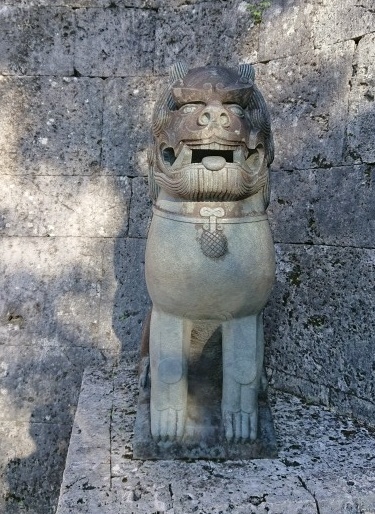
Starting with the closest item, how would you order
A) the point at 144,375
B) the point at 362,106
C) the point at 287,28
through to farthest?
1. the point at 144,375
2. the point at 362,106
3. the point at 287,28

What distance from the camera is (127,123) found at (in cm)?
265

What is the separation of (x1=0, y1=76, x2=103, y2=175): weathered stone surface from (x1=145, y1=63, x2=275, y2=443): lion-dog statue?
1.07 metres

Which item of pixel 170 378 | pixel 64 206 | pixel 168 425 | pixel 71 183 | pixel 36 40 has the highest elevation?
pixel 36 40

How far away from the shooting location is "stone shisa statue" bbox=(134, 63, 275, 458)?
1.49 m

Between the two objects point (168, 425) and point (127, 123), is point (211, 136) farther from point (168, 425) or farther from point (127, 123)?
point (127, 123)

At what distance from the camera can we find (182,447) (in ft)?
5.45

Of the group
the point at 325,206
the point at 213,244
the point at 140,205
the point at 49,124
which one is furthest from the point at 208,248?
the point at 49,124

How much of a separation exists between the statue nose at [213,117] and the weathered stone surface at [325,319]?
3.06ft

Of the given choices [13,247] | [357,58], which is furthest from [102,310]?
[357,58]

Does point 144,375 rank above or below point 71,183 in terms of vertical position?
below

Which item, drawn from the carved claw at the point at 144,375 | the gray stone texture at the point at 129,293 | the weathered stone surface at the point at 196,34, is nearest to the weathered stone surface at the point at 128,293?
the gray stone texture at the point at 129,293

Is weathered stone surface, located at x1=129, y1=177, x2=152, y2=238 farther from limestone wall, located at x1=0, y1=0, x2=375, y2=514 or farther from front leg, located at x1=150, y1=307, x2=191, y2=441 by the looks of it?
front leg, located at x1=150, y1=307, x2=191, y2=441

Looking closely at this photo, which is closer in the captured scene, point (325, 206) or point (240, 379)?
point (240, 379)

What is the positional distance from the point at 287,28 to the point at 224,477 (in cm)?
201
